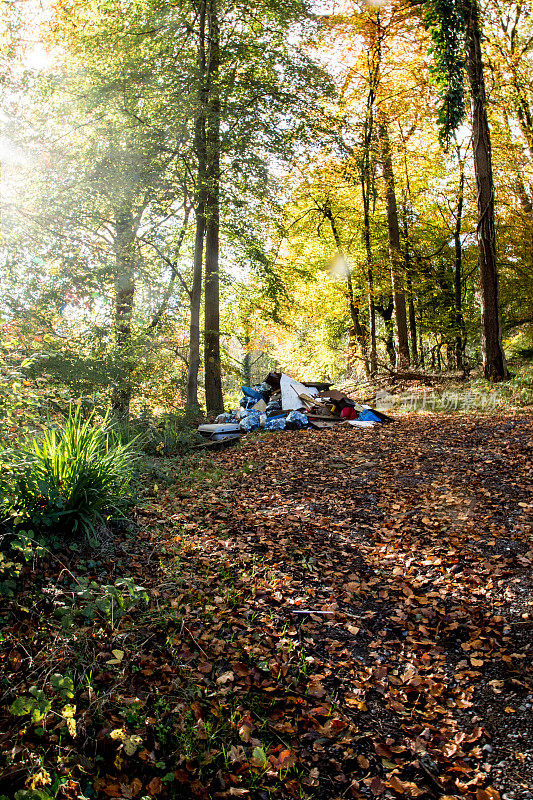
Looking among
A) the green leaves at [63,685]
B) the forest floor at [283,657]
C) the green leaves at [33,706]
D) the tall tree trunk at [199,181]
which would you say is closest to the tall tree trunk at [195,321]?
the tall tree trunk at [199,181]

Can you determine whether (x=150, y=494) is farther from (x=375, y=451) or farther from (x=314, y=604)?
(x=375, y=451)

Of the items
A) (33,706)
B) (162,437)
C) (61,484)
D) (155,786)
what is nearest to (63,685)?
(33,706)

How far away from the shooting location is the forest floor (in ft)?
6.95

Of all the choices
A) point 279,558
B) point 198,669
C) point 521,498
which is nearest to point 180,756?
point 198,669

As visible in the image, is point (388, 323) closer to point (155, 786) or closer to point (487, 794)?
point (487, 794)

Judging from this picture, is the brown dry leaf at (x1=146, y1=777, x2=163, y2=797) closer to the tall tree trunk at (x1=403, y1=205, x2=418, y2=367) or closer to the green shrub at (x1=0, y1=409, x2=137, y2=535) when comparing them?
the green shrub at (x1=0, y1=409, x2=137, y2=535)

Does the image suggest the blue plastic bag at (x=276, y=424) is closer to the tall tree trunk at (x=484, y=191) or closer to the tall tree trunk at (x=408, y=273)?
the tall tree trunk at (x=484, y=191)

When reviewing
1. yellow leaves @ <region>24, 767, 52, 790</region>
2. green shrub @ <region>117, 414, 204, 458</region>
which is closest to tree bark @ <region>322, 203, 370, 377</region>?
green shrub @ <region>117, 414, 204, 458</region>

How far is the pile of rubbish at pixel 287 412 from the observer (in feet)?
31.6

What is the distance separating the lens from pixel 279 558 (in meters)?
4.09

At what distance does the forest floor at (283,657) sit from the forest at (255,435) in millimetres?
17

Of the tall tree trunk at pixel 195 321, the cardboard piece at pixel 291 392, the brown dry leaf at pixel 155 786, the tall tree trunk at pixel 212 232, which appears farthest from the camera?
the tall tree trunk at pixel 195 321

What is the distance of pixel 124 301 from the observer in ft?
39.3

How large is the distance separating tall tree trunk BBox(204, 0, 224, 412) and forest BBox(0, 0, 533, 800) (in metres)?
0.10
